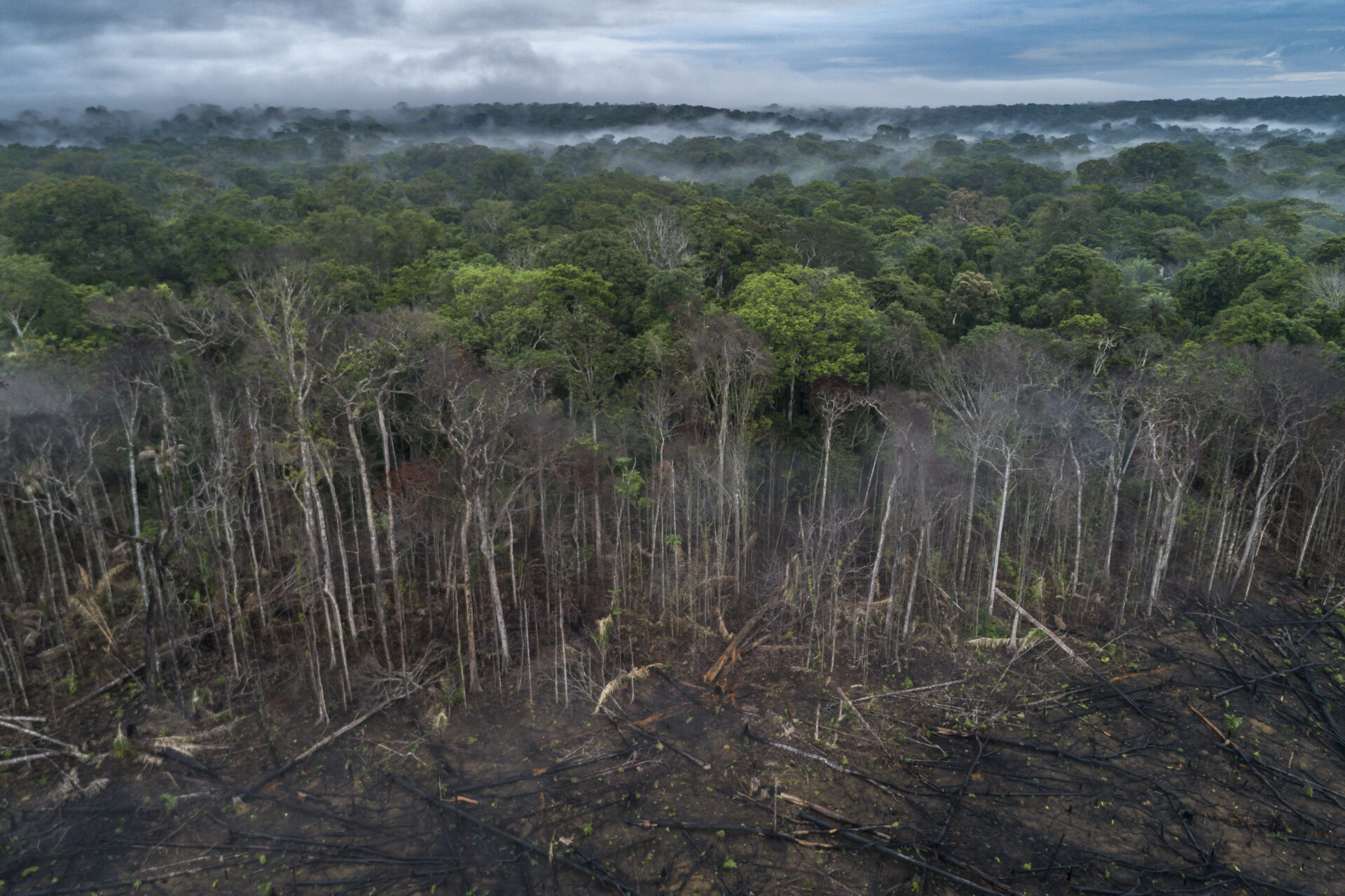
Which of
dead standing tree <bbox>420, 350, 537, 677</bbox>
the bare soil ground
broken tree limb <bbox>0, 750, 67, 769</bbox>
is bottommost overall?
the bare soil ground

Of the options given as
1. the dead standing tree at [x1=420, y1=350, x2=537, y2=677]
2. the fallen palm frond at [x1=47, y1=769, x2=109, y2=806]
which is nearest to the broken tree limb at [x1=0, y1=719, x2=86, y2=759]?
the fallen palm frond at [x1=47, y1=769, x2=109, y2=806]

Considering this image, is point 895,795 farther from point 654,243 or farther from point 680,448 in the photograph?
point 654,243

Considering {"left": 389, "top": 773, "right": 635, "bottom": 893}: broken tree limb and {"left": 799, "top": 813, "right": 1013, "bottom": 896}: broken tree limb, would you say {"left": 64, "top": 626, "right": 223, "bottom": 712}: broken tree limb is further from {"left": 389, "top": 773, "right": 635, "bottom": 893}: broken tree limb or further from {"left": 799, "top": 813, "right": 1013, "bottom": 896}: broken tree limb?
{"left": 799, "top": 813, "right": 1013, "bottom": 896}: broken tree limb

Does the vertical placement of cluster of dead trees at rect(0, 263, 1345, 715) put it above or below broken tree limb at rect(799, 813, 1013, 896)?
above

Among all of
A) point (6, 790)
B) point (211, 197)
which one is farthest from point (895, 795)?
point (211, 197)

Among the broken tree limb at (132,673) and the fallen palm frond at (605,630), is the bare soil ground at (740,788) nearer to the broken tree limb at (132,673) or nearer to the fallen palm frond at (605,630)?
the broken tree limb at (132,673)

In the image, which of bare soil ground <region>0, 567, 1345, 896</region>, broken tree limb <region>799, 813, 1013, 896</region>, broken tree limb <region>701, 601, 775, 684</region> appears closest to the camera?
broken tree limb <region>799, 813, 1013, 896</region>

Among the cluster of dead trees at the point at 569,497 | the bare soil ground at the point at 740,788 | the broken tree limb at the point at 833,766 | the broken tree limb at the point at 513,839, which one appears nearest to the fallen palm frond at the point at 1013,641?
the bare soil ground at the point at 740,788

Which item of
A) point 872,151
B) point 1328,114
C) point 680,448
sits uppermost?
point 1328,114
